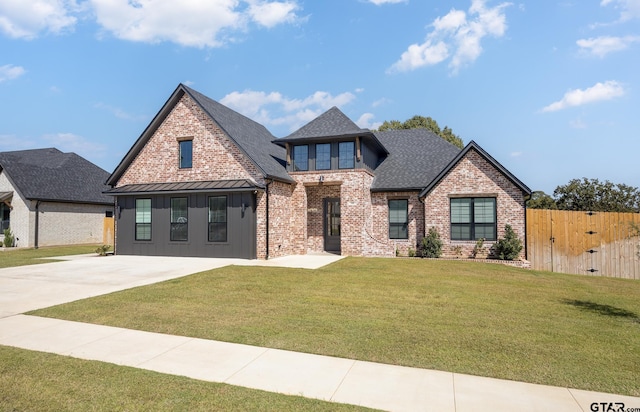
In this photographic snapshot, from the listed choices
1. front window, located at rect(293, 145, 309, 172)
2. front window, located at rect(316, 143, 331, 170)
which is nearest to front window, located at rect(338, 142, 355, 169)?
front window, located at rect(316, 143, 331, 170)

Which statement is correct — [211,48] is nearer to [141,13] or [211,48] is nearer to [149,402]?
[141,13]

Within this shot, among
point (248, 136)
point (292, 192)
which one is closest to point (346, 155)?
→ point (292, 192)

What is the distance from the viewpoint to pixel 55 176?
97.2 ft

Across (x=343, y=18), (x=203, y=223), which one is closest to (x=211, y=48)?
(x=343, y=18)

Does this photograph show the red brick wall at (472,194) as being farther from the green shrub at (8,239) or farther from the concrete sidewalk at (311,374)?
the green shrub at (8,239)

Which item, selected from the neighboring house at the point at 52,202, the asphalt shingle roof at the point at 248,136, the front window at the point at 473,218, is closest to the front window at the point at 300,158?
the asphalt shingle roof at the point at 248,136

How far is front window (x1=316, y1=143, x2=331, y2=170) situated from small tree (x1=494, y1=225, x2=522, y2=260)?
9.04 metres

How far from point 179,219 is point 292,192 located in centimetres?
598

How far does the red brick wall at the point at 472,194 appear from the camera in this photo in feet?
55.9

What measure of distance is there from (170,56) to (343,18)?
9118mm

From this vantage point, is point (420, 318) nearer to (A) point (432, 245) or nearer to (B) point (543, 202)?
(A) point (432, 245)

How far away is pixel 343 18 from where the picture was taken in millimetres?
14852

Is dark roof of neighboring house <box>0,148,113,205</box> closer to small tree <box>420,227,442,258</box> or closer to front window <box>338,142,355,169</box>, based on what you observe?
front window <box>338,142,355,169</box>

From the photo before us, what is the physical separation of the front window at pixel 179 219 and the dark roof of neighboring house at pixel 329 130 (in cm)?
581
